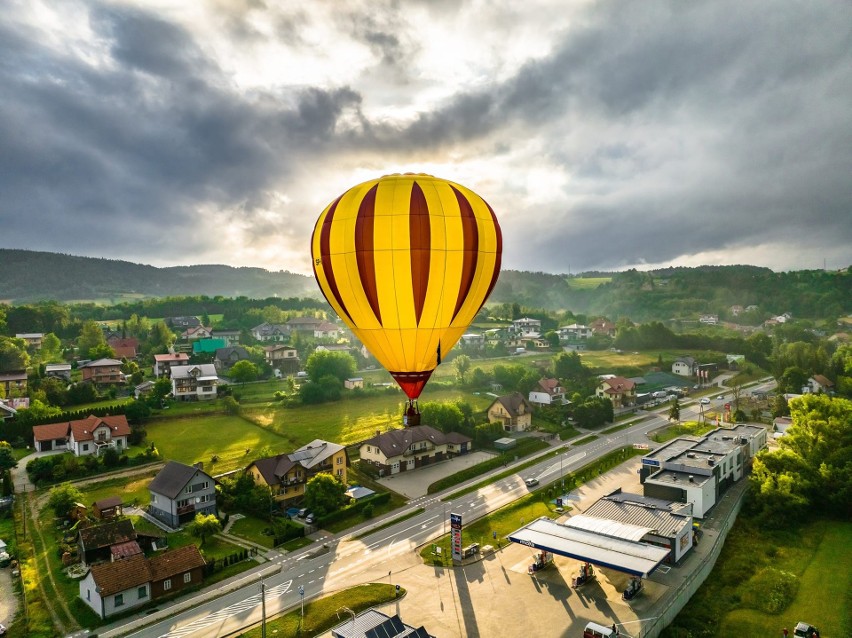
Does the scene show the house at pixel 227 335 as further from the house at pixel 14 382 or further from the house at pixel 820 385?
the house at pixel 820 385

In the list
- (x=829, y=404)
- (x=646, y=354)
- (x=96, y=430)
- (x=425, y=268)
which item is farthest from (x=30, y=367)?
(x=646, y=354)

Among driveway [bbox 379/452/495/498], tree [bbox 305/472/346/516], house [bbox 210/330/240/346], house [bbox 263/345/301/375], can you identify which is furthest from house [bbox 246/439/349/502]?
house [bbox 210/330/240/346]

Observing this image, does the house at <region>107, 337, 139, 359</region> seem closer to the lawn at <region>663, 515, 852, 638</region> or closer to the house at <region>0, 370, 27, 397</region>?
the house at <region>0, 370, 27, 397</region>

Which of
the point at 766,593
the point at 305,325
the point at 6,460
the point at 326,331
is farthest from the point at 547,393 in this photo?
the point at 305,325

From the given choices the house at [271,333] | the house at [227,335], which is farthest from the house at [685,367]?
the house at [227,335]

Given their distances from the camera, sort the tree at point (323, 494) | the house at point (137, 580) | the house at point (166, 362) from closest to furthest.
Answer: the house at point (137, 580), the tree at point (323, 494), the house at point (166, 362)

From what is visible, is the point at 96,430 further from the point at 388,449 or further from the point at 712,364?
the point at 712,364
